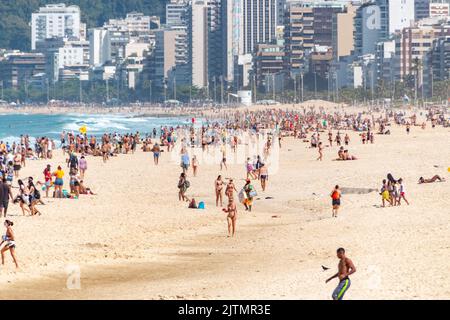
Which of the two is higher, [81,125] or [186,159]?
[186,159]

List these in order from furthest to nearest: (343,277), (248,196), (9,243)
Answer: (248,196), (9,243), (343,277)

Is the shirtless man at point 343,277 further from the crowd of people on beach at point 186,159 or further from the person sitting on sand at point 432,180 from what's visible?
the person sitting on sand at point 432,180

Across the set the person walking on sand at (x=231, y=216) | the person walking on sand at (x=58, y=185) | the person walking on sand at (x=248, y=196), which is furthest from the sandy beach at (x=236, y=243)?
the person walking on sand at (x=58, y=185)

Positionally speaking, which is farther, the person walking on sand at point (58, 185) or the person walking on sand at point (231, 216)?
the person walking on sand at point (58, 185)

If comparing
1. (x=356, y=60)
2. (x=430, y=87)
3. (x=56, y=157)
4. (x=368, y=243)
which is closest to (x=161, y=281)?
(x=368, y=243)

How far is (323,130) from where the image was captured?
79.2 m

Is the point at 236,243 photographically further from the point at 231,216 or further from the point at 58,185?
the point at 58,185

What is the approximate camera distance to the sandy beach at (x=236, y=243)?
1916 cm

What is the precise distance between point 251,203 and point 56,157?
25.4 meters

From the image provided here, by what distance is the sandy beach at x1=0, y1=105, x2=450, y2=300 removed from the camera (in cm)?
1916

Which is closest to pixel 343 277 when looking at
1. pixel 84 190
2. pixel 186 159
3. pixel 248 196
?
pixel 248 196

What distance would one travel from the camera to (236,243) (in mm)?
25531

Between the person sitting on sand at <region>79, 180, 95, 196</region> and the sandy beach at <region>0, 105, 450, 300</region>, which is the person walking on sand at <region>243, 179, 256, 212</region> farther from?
the person sitting on sand at <region>79, 180, 95, 196</region>

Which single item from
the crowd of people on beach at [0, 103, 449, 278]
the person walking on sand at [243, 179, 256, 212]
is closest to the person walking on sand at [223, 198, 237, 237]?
the crowd of people on beach at [0, 103, 449, 278]
